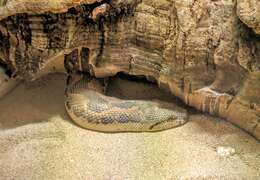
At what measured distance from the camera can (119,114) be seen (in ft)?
5.88

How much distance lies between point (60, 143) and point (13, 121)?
322 mm

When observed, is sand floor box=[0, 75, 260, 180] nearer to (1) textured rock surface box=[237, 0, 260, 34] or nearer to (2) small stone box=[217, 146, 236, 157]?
(2) small stone box=[217, 146, 236, 157]

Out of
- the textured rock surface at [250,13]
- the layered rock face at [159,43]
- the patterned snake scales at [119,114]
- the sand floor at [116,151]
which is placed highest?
the textured rock surface at [250,13]

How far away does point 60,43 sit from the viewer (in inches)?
69.4

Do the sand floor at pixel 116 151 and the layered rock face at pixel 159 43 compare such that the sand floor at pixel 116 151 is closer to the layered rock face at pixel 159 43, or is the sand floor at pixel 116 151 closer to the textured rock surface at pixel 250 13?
the layered rock face at pixel 159 43

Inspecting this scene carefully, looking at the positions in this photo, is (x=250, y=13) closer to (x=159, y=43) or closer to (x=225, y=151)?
(x=159, y=43)

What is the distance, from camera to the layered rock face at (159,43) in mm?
1575

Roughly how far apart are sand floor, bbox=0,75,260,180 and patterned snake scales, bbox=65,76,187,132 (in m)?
0.04

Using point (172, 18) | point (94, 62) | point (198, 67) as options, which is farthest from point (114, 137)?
point (172, 18)

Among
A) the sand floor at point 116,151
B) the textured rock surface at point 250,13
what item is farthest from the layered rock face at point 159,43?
the sand floor at point 116,151

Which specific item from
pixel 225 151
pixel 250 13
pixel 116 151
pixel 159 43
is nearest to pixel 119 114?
pixel 116 151

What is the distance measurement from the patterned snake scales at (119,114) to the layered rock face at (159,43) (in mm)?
132

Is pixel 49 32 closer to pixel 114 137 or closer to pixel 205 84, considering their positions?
pixel 114 137

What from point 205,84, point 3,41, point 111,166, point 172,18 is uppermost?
point 172,18
